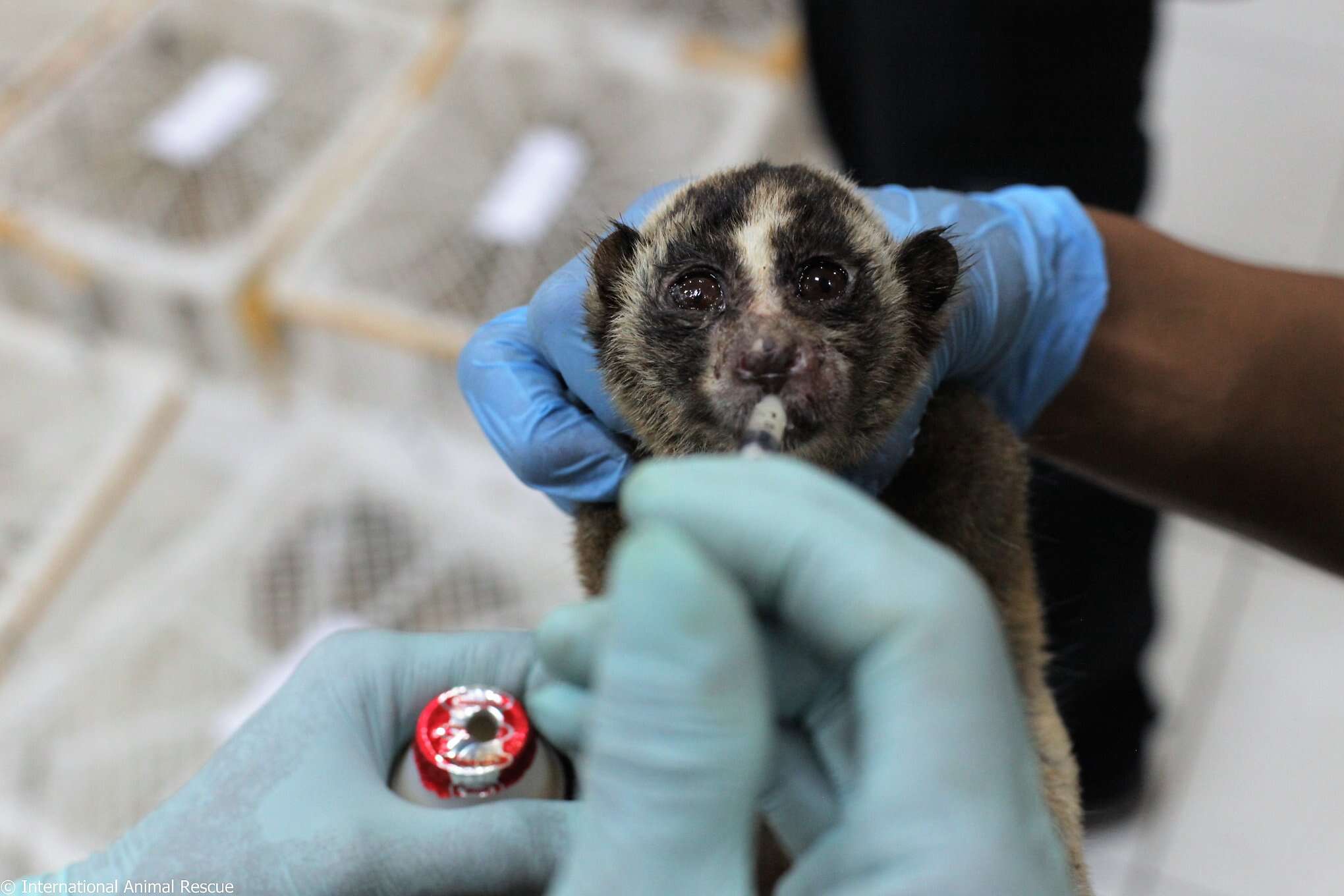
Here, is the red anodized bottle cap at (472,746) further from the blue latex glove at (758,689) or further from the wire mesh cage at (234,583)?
the wire mesh cage at (234,583)

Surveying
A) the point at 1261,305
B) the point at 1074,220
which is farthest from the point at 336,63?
the point at 1261,305

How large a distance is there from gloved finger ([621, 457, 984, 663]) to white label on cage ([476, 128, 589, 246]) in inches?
99.0

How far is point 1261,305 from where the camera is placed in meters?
2.05

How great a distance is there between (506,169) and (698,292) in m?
2.14

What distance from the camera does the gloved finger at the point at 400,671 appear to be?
1.57m

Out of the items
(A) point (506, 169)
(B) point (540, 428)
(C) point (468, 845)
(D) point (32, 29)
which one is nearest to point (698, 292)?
(B) point (540, 428)

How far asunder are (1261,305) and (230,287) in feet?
9.50

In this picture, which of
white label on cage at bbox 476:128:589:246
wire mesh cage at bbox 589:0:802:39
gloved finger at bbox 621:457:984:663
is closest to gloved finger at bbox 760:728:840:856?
gloved finger at bbox 621:457:984:663

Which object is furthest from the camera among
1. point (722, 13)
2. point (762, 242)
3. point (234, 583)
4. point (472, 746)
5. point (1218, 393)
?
point (722, 13)

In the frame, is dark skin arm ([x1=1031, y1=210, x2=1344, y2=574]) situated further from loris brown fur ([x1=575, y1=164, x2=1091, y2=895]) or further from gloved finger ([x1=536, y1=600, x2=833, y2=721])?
gloved finger ([x1=536, y1=600, x2=833, y2=721])

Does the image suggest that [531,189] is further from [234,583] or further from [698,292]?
[698,292]

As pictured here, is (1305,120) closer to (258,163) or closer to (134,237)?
(258,163)

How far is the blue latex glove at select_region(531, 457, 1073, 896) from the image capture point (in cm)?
102

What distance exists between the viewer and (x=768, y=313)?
158 cm
